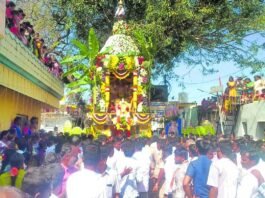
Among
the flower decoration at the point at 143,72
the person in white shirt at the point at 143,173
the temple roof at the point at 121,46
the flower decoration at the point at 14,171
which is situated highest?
the temple roof at the point at 121,46

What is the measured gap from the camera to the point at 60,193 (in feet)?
16.2

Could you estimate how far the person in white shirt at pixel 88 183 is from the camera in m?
4.68

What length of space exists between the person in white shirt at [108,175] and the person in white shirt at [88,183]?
8.9 inches

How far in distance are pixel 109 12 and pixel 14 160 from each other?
695 inches

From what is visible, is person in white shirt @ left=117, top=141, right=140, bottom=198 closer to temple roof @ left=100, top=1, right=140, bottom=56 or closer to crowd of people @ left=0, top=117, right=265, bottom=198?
crowd of people @ left=0, top=117, right=265, bottom=198

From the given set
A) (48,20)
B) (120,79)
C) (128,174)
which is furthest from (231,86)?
(128,174)

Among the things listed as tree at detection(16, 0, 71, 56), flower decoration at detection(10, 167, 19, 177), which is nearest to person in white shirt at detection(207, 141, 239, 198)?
flower decoration at detection(10, 167, 19, 177)

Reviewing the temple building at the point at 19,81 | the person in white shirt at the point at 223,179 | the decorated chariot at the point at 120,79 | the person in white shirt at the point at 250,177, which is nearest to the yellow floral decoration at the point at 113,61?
the decorated chariot at the point at 120,79

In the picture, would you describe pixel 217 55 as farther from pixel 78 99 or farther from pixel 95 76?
pixel 78 99

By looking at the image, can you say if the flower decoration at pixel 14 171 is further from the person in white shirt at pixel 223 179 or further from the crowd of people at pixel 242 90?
the crowd of people at pixel 242 90

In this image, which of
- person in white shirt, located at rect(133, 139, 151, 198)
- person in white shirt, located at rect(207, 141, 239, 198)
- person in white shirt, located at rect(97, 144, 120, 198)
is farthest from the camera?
person in white shirt, located at rect(133, 139, 151, 198)

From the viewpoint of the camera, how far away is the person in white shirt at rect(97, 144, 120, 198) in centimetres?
528

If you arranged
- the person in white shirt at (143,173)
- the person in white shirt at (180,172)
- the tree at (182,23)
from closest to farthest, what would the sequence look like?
the person in white shirt at (180,172), the person in white shirt at (143,173), the tree at (182,23)

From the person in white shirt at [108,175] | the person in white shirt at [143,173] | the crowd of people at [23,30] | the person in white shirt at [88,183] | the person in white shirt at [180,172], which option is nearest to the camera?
the person in white shirt at [88,183]
